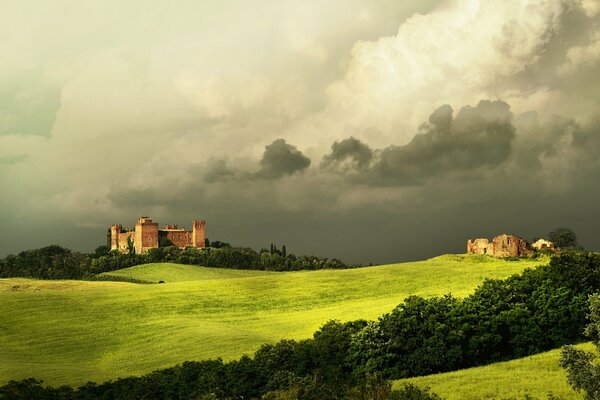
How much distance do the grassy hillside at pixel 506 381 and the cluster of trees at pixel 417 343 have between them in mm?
2897

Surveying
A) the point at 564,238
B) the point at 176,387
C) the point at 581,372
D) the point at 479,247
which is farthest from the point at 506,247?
the point at 581,372

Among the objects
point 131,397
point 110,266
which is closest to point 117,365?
point 131,397

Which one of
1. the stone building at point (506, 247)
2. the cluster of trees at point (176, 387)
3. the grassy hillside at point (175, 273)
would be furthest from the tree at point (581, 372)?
the grassy hillside at point (175, 273)

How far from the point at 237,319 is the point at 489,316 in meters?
42.9

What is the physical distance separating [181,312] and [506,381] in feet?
198

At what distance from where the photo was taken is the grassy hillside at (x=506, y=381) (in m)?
47.8

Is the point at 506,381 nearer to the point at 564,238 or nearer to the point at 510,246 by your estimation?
the point at 510,246

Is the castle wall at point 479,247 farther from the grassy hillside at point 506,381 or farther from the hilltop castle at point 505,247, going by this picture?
the grassy hillside at point 506,381

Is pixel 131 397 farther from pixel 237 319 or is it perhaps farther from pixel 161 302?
pixel 161 302

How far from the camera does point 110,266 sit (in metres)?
192

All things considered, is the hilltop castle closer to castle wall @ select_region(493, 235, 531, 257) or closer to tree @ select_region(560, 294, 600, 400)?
castle wall @ select_region(493, 235, 531, 257)

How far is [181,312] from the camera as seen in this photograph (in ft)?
334

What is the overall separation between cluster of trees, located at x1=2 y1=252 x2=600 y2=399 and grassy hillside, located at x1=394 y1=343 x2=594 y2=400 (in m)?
2.90

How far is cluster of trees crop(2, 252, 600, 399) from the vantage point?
53.3 meters
